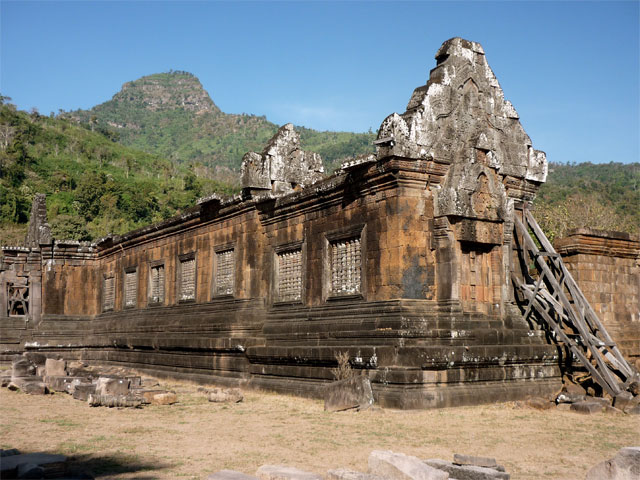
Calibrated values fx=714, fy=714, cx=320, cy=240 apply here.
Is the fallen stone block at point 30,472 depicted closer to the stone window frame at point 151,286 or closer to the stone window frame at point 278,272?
the stone window frame at point 278,272

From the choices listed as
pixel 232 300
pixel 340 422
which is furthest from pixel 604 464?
pixel 232 300

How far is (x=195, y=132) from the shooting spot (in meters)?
152

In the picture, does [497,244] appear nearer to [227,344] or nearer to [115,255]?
[227,344]

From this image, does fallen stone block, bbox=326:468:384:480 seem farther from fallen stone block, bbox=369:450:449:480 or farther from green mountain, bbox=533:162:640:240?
green mountain, bbox=533:162:640:240

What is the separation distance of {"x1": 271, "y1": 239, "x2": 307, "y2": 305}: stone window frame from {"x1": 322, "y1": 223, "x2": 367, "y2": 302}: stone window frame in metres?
0.69

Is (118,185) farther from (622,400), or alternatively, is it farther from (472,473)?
(472,473)

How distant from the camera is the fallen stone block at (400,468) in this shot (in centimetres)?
526

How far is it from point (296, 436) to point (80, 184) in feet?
184

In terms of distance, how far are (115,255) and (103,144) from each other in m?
66.6

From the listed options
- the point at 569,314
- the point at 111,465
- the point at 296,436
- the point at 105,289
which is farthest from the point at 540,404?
the point at 105,289

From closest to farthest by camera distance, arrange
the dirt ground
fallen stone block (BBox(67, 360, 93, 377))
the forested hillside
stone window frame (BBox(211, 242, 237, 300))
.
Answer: the dirt ground, stone window frame (BBox(211, 242, 237, 300)), fallen stone block (BBox(67, 360, 93, 377)), the forested hillside

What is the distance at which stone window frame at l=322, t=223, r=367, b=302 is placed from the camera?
11.3m

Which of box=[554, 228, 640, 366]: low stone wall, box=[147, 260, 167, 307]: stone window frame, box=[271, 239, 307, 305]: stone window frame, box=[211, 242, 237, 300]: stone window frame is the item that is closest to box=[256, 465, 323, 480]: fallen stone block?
box=[271, 239, 307, 305]: stone window frame

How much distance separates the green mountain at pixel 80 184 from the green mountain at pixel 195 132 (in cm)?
1705
